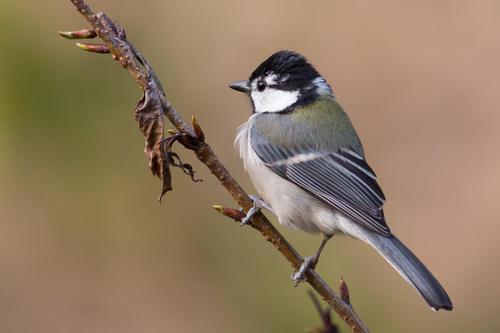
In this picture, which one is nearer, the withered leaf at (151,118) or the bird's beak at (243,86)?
the withered leaf at (151,118)

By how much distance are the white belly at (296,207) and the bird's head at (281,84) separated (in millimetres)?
333

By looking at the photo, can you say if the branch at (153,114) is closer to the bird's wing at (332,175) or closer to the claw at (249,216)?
the claw at (249,216)

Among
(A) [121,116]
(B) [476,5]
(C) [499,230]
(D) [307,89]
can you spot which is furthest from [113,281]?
(B) [476,5]

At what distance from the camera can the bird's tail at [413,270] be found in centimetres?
250

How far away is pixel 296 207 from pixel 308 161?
8.6 inches

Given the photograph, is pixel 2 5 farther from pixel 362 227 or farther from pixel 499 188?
pixel 499 188

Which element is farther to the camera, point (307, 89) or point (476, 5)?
point (476, 5)

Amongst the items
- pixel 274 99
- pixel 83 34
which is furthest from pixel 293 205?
pixel 83 34

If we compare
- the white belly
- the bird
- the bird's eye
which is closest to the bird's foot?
the bird

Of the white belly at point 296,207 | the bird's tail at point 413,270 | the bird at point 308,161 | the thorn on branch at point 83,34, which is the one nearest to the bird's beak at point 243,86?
the bird at point 308,161

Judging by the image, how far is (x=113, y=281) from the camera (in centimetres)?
470

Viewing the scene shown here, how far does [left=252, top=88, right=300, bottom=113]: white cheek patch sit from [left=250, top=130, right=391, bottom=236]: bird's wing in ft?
0.60

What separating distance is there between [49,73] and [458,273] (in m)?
2.90

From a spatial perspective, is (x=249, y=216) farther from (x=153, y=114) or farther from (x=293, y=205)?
(x=293, y=205)
